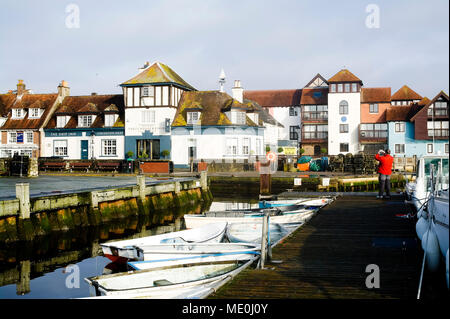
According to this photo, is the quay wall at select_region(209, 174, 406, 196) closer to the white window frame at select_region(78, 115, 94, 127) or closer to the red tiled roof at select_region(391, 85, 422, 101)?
the white window frame at select_region(78, 115, 94, 127)

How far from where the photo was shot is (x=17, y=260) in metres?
15.7

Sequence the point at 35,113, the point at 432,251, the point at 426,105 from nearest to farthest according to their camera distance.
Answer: the point at 432,251 < the point at 35,113 < the point at 426,105

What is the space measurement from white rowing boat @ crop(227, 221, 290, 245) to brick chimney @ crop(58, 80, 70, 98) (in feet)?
157

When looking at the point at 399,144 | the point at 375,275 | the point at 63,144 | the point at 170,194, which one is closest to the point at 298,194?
the point at 170,194

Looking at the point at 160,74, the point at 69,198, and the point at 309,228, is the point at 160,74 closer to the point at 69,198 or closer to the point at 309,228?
the point at 69,198

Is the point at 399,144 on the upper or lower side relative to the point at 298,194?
upper

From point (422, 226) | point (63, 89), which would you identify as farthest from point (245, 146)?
point (422, 226)

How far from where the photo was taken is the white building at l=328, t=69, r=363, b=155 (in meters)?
70.5

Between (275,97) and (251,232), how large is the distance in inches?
2594

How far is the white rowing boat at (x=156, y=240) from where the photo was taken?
13.2m

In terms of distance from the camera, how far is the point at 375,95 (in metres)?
70.8

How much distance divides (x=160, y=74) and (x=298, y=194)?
29.7 m

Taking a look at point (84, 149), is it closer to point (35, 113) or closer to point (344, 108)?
point (35, 113)

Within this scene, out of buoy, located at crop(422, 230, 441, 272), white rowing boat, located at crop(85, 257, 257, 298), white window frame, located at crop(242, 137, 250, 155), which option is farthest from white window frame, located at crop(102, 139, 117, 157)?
buoy, located at crop(422, 230, 441, 272)
